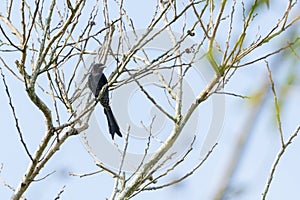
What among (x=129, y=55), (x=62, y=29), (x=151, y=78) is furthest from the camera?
(x=151, y=78)

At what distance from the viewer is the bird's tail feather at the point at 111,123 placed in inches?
160

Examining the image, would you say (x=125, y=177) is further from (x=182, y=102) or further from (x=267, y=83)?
(x=267, y=83)

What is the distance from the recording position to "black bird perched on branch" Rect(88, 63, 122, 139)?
12.5ft

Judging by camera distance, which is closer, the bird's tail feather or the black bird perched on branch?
the black bird perched on branch

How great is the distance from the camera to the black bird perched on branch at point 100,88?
3798 millimetres

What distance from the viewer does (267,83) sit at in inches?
21.1

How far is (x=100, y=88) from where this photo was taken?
3.94m

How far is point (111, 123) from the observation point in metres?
4.16

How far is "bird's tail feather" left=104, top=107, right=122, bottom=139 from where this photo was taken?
407 cm

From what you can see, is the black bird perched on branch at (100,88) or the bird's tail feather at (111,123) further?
the bird's tail feather at (111,123)

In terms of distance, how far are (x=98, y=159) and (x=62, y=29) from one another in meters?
1.36

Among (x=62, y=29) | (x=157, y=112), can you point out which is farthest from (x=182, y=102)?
(x=62, y=29)

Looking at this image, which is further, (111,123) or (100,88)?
(111,123)

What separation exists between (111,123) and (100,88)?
0.34 m
